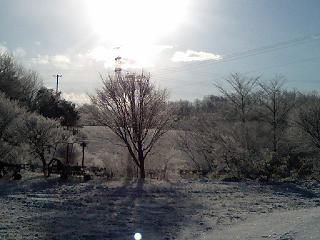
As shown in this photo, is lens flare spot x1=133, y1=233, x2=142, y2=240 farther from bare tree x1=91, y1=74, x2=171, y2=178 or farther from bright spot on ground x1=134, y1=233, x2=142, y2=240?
bare tree x1=91, y1=74, x2=171, y2=178

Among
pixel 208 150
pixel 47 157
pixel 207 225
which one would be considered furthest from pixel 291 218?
pixel 208 150

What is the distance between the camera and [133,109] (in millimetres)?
27578

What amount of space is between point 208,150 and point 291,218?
118 ft

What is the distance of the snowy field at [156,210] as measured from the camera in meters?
11.0

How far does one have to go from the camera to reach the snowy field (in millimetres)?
11023

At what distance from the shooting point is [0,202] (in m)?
15.5

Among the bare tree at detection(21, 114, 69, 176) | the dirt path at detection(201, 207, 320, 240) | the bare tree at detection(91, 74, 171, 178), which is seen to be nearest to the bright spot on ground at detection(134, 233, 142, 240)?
the dirt path at detection(201, 207, 320, 240)

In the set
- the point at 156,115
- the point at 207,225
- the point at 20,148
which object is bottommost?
the point at 207,225

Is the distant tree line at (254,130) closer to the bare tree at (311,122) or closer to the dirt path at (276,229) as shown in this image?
the bare tree at (311,122)

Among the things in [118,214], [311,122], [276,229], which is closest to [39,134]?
[118,214]

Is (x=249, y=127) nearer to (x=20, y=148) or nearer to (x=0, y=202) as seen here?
(x=20, y=148)

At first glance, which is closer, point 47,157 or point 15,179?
point 15,179

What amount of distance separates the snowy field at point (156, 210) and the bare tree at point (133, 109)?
7408mm

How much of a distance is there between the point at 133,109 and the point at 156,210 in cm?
1370
